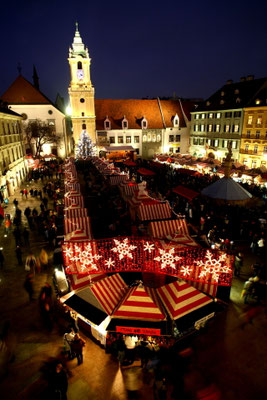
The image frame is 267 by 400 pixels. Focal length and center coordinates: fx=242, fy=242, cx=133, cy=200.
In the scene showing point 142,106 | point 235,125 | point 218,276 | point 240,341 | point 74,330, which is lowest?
point 240,341

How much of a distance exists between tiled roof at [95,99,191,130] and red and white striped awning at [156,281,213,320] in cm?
4458

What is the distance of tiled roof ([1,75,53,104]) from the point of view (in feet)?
151

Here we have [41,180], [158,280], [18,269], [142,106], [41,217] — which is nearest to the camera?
[158,280]

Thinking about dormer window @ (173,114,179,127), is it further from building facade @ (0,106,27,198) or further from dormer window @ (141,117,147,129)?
A: building facade @ (0,106,27,198)

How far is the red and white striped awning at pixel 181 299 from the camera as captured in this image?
7501mm

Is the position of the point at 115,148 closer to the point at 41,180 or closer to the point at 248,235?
the point at 41,180

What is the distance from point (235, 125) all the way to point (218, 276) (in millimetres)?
36847

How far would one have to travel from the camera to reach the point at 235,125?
128ft

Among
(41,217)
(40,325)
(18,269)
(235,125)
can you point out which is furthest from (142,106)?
(40,325)

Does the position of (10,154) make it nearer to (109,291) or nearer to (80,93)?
(109,291)

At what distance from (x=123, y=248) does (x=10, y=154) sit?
24.4 metres

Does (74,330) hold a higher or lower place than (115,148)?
lower

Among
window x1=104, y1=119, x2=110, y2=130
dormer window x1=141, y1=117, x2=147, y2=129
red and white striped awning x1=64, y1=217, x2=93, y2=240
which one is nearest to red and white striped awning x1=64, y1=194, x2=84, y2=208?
red and white striped awning x1=64, y1=217, x2=93, y2=240

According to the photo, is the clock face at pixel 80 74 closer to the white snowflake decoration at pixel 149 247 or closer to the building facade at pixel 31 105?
the building facade at pixel 31 105
